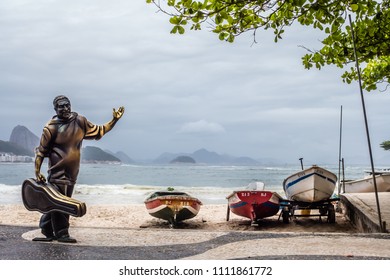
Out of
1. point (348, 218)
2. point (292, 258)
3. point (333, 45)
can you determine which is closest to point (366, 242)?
point (292, 258)

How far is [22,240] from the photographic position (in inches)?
293

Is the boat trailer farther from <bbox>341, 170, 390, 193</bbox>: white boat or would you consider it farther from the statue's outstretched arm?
the statue's outstretched arm

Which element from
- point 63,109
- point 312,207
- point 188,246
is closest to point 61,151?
point 63,109

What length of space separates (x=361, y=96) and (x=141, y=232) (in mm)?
5011

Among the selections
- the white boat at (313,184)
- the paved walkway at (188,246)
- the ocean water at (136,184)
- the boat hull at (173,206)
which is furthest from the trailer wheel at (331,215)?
the ocean water at (136,184)

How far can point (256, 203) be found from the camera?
48.9ft

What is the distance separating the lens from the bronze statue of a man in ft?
22.7

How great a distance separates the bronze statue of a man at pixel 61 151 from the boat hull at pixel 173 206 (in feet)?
25.5

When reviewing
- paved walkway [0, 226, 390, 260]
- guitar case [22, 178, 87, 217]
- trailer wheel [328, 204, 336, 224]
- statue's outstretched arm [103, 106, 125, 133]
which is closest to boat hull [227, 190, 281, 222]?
trailer wheel [328, 204, 336, 224]

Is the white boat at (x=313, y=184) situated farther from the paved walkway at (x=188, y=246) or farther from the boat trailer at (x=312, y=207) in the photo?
the paved walkway at (x=188, y=246)

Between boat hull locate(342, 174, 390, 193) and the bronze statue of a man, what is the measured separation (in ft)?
51.7

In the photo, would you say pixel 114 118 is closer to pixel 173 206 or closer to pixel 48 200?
pixel 48 200

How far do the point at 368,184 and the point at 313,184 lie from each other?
26.7 ft
